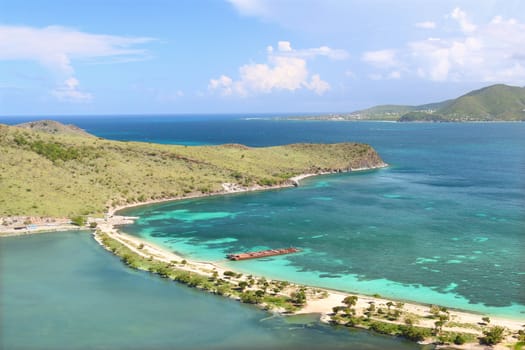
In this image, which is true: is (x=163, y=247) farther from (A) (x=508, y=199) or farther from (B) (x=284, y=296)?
(A) (x=508, y=199)

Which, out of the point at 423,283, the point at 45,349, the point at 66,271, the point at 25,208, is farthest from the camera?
the point at 25,208

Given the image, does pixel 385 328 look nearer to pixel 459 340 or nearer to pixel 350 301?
pixel 350 301

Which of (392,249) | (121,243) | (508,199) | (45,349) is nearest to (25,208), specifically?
(121,243)

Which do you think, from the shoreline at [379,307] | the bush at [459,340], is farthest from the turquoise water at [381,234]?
the bush at [459,340]

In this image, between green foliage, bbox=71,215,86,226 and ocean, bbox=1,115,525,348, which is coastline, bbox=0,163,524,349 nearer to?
green foliage, bbox=71,215,86,226

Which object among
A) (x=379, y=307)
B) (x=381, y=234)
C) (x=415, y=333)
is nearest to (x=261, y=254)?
(x=381, y=234)

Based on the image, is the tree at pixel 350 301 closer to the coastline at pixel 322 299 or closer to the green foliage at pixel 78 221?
the coastline at pixel 322 299

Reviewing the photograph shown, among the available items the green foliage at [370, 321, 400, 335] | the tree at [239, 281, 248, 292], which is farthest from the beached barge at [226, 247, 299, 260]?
the green foliage at [370, 321, 400, 335]
